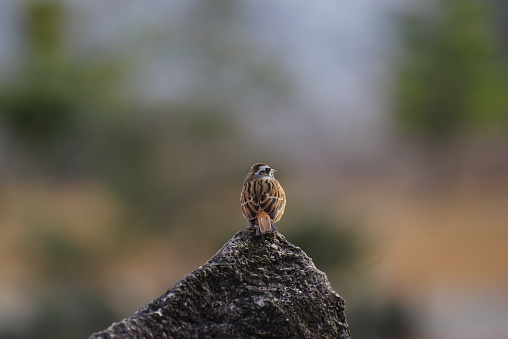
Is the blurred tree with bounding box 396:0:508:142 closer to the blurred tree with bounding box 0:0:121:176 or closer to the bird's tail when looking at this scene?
the blurred tree with bounding box 0:0:121:176

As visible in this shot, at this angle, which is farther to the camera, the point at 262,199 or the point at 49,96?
the point at 49,96

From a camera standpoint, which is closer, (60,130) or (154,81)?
(60,130)

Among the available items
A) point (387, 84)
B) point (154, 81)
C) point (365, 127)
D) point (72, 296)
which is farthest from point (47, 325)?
point (365, 127)

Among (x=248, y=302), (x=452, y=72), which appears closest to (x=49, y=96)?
(x=452, y=72)

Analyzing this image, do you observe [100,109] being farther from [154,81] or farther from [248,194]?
[248,194]

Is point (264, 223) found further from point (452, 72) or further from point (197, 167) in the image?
point (452, 72)
